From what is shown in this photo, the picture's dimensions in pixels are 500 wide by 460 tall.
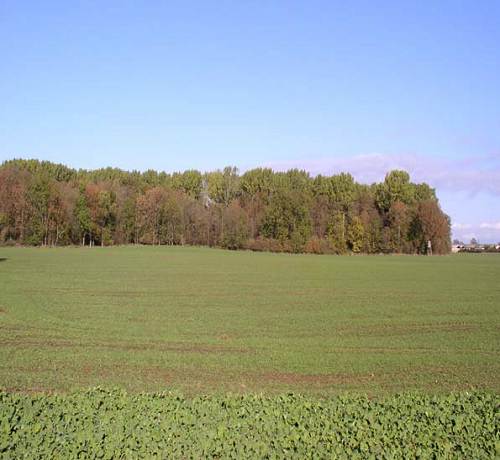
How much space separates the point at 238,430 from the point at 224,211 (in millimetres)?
129720

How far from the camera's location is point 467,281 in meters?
50.8

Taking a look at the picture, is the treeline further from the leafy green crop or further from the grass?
the leafy green crop

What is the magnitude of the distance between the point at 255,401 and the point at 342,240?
122 meters

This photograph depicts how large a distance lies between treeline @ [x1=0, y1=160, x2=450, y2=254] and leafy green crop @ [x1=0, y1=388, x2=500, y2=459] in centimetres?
11767

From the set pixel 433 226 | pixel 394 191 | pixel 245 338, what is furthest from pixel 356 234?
pixel 245 338

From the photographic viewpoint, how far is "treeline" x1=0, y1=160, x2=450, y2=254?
118 m

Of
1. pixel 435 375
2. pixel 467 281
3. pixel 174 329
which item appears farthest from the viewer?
pixel 467 281

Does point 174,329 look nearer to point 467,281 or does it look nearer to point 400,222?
point 467,281

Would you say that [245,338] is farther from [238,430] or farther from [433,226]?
[433,226]

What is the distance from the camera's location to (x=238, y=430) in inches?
231

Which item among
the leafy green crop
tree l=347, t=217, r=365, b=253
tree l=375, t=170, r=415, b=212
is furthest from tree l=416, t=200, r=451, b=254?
the leafy green crop

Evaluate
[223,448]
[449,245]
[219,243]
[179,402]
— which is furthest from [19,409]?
[449,245]

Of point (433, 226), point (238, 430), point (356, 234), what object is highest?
point (433, 226)

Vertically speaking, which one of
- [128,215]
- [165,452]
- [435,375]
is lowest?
[435,375]
